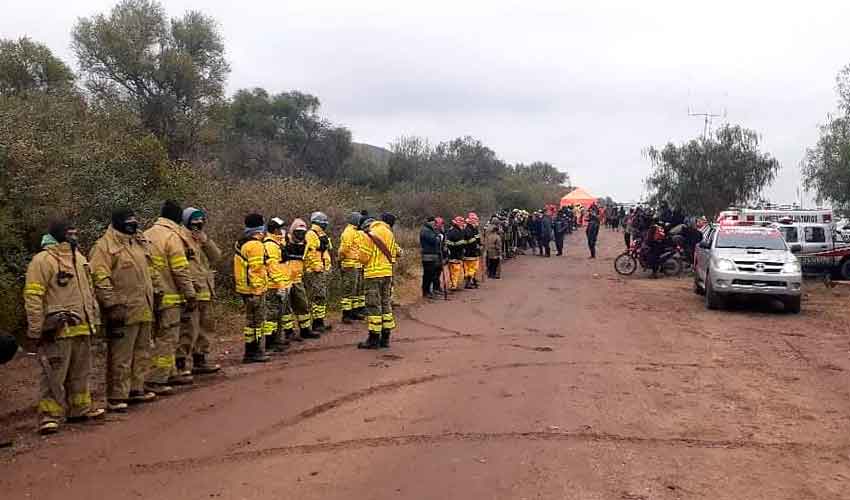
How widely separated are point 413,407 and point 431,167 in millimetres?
52014

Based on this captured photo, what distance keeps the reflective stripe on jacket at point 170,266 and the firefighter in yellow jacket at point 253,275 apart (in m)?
1.12

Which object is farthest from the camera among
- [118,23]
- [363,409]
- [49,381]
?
[118,23]

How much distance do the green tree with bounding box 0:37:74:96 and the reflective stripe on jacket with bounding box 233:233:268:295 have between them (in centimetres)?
1828

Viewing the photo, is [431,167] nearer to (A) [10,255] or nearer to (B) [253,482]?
(A) [10,255]

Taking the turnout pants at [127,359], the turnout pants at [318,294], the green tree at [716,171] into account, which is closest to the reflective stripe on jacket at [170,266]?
the turnout pants at [127,359]

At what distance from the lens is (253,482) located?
577cm

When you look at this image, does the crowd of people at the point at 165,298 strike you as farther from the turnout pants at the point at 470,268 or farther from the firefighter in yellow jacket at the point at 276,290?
the turnout pants at the point at 470,268

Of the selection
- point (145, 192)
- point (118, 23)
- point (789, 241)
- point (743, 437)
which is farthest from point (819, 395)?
point (118, 23)

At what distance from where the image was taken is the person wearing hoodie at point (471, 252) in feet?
65.0

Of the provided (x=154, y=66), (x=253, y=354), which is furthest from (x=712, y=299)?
(x=154, y=66)

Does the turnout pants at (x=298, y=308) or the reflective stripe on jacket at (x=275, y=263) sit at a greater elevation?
the reflective stripe on jacket at (x=275, y=263)

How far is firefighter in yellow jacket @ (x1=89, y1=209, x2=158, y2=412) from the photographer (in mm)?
7949

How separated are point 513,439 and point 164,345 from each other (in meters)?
4.22

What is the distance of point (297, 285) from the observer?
12.0 m
